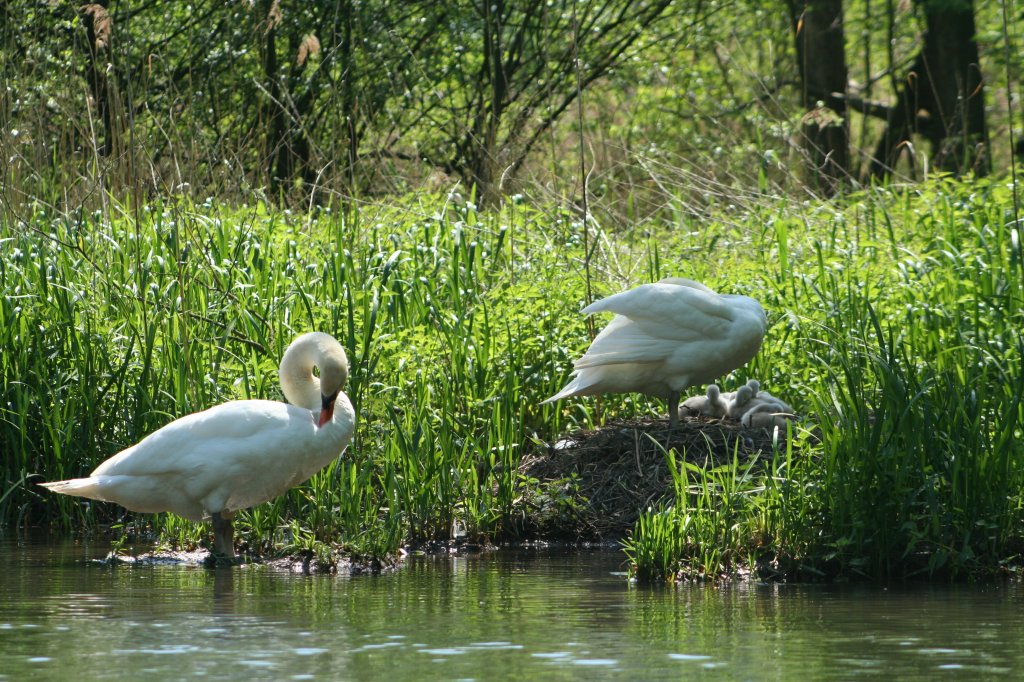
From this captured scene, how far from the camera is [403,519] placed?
7.44 m

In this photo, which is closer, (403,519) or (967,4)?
(403,519)

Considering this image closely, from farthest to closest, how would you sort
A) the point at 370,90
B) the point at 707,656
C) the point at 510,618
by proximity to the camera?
the point at 370,90 → the point at 510,618 → the point at 707,656

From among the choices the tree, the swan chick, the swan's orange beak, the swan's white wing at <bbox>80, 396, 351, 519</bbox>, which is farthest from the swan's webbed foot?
the tree

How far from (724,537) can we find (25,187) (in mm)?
6362

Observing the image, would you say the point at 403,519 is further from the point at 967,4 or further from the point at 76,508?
the point at 967,4

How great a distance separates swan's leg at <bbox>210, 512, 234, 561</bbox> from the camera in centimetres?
679

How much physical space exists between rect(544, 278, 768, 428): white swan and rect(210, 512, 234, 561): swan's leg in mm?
2033

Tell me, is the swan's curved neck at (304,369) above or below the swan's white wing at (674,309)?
below

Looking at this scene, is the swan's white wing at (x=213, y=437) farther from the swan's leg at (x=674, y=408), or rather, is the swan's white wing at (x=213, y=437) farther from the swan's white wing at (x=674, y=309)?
the swan's leg at (x=674, y=408)

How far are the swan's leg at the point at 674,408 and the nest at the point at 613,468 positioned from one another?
5 cm

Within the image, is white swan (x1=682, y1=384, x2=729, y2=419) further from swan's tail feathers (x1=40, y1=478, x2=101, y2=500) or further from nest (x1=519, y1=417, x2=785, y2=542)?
swan's tail feathers (x1=40, y1=478, x2=101, y2=500)

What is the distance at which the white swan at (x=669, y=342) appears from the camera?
26.9 ft

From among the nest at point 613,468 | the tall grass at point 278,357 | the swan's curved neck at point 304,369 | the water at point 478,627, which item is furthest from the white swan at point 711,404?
the swan's curved neck at point 304,369

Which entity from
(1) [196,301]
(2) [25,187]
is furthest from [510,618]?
(2) [25,187]
